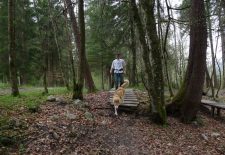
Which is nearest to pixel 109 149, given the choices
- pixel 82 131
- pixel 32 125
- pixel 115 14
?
pixel 82 131

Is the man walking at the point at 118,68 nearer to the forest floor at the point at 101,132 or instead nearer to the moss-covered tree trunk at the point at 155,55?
the forest floor at the point at 101,132

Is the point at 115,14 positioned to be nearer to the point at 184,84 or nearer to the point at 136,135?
the point at 184,84

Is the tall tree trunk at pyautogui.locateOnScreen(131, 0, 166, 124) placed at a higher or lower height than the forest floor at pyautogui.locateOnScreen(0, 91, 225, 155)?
higher

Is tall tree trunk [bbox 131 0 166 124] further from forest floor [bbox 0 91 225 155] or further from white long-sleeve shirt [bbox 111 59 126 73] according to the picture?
white long-sleeve shirt [bbox 111 59 126 73]

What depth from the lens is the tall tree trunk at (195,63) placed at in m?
10.6

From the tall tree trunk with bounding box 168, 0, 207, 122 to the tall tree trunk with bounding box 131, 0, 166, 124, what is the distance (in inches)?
Result: 51.2

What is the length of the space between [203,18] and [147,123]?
425 cm

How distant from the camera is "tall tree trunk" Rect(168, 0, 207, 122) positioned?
10.6 meters

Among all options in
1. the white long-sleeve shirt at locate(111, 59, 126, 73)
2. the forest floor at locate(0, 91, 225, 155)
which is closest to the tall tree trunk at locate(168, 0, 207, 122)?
the forest floor at locate(0, 91, 225, 155)

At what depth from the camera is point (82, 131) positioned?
315 inches

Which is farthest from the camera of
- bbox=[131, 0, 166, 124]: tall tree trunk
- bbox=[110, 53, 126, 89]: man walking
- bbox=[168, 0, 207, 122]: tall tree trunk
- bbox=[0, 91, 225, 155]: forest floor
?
bbox=[110, 53, 126, 89]: man walking

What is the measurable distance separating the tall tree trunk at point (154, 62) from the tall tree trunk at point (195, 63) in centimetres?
130

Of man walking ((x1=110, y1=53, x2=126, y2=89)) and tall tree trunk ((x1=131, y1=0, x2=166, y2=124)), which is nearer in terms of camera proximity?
tall tree trunk ((x1=131, y1=0, x2=166, y2=124))

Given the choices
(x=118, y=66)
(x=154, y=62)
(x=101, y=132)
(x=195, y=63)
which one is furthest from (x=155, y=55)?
(x=118, y=66)
